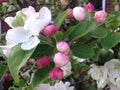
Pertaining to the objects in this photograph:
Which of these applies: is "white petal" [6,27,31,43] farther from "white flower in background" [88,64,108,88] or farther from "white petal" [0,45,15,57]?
"white flower in background" [88,64,108,88]

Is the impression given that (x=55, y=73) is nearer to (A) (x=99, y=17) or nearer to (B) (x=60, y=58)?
(B) (x=60, y=58)

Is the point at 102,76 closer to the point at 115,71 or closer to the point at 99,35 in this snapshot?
the point at 115,71

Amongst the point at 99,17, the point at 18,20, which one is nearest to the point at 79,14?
the point at 99,17

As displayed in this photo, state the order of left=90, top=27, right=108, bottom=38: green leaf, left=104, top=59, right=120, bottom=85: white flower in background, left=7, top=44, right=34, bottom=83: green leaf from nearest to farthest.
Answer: left=7, top=44, right=34, bottom=83: green leaf
left=90, top=27, right=108, bottom=38: green leaf
left=104, top=59, right=120, bottom=85: white flower in background

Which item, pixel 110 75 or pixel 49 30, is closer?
pixel 49 30

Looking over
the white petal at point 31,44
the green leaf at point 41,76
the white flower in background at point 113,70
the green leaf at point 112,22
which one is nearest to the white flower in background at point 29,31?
the white petal at point 31,44

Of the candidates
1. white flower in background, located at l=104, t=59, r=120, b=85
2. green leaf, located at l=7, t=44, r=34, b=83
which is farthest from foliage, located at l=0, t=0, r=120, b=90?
white flower in background, located at l=104, t=59, r=120, b=85
